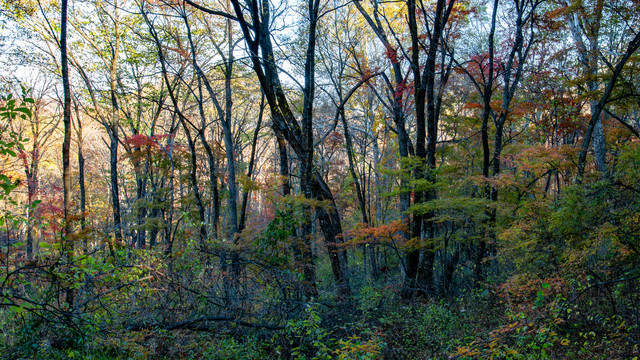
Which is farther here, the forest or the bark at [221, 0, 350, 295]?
the bark at [221, 0, 350, 295]

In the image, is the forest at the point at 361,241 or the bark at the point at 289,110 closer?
the forest at the point at 361,241

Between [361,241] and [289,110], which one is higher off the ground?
[289,110]

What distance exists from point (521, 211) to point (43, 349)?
303 inches

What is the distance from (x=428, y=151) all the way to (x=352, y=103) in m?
7.29

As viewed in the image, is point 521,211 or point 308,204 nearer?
point 521,211

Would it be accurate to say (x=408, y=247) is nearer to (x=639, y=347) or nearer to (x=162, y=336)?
(x=639, y=347)

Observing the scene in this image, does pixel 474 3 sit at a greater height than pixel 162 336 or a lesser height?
greater

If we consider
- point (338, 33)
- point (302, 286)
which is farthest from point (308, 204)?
point (338, 33)

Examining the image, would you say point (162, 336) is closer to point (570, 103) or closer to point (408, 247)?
point (408, 247)

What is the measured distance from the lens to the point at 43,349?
4.07m

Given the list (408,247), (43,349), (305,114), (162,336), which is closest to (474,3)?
(305,114)

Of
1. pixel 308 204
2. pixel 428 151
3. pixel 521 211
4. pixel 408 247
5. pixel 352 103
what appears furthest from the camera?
pixel 352 103

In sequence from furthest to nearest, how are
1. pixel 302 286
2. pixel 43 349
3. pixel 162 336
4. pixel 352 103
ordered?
pixel 352 103
pixel 302 286
pixel 162 336
pixel 43 349

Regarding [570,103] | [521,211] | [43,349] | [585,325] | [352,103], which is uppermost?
[352,103]
